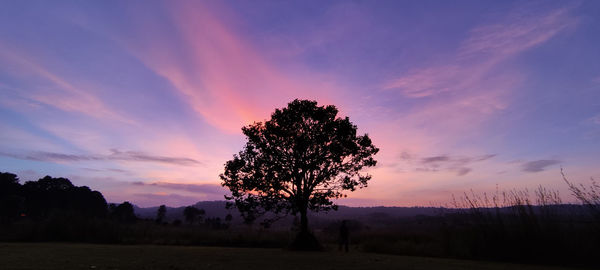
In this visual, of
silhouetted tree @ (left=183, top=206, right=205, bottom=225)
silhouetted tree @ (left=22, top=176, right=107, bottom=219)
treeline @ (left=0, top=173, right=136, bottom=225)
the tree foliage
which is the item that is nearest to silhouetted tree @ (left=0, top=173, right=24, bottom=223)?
treeline @ (left=0, top=173, right=136, bottom=225)

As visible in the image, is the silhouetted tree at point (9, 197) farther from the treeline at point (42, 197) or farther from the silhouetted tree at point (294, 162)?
the silhouetted tree at point (294, 162)

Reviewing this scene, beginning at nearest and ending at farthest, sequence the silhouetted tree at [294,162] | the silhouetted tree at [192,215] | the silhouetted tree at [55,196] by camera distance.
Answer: the silhouetted tree at [294,162]
the silhouetted tree at [55,196]
the silhouetted tree at [192,215]

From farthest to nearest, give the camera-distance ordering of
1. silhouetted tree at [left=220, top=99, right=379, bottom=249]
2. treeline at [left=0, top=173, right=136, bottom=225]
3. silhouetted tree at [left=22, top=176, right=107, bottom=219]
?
silhouetted tree at [left=22, top=176, right=107, bottom=219] < treeline at [left=0, top=173, right=136, bottom=225] < silhouetted tree at [left=220, top=99, right=379, bottom=249]

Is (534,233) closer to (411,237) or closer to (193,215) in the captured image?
(411,237)

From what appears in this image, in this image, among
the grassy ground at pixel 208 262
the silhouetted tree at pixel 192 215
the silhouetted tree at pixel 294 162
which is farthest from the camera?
the silhouetted tree at pixel 192 215

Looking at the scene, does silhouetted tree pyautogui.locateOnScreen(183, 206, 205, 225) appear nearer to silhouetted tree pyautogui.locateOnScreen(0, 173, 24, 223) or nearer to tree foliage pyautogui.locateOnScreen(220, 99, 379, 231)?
silhouetted tree pyautogui.locateOnScreen(0, 173, 24, 223)

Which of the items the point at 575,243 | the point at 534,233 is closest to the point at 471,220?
the point at 534,233

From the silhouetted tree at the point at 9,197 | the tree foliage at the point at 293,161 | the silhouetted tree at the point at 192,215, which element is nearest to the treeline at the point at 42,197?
the silhouetted tree at the point at 9,197

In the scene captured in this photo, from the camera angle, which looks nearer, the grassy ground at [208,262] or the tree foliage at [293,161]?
the grassy ground at [208,262]

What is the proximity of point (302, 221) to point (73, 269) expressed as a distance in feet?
50.9

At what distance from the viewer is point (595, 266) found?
47.0 ft

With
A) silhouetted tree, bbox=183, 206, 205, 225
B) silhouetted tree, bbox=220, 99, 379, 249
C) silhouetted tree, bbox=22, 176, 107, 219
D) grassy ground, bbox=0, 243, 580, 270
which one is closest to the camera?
grassy ground, bbox=0, 243, 580, 270

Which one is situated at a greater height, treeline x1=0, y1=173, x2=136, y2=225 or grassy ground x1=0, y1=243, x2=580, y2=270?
treeline x1=0, y1=173, x2=136, y2=225

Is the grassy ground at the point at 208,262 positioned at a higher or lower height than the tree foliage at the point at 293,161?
lower
